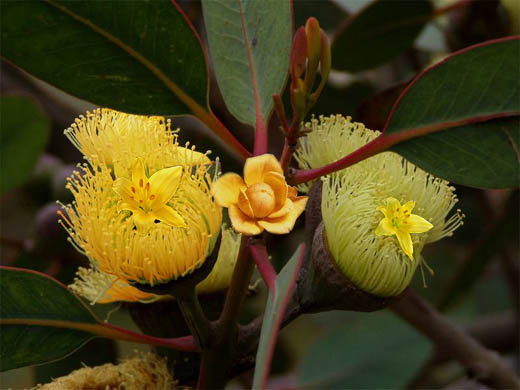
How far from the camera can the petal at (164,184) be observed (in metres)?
0.63

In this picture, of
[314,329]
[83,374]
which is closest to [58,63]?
[83,374]

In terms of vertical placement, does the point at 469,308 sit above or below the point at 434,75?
above

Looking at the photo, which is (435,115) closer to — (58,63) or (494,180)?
(494,180)

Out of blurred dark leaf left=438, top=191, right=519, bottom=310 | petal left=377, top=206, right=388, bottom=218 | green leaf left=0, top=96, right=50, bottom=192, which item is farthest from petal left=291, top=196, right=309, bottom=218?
blurred dark leaf left=438, top=191, right=519, bottom=310

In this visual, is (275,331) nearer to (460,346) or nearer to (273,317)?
(273,317)

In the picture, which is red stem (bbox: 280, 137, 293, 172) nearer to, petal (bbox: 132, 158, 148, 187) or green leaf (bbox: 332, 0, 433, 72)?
petal (bbox: 132, 158, 148, 187)

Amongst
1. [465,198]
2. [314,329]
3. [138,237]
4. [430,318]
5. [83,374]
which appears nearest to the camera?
[138,237]

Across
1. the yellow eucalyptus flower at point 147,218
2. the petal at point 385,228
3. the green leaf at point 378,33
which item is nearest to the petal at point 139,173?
the yellow eucalyptus flower at point 147,218

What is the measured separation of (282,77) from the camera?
0.69 m

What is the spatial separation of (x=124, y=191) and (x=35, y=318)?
0.17 m

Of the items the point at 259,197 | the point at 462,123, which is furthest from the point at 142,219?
the point at 462,123

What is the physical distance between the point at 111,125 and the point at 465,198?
137cm

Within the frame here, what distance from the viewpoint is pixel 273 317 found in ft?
1.76

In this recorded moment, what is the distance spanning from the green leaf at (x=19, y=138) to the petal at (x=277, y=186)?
0.85 meters
